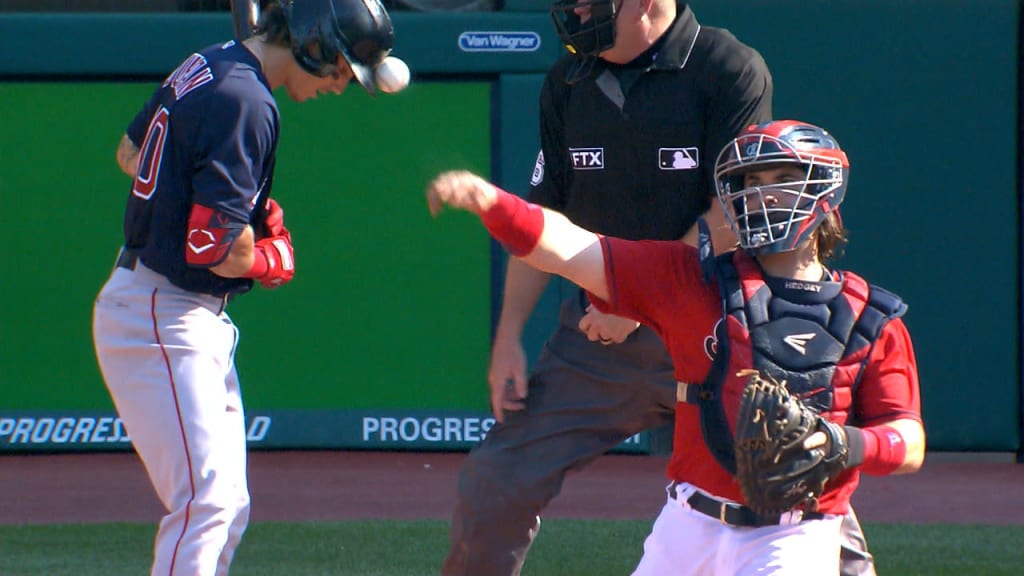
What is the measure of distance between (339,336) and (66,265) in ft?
5.28

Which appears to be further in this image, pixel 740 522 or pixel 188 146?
pixel 188 146

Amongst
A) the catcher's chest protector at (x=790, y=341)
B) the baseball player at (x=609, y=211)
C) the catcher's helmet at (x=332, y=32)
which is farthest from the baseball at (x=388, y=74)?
the catcher's chest protector at (x=790, y=341)

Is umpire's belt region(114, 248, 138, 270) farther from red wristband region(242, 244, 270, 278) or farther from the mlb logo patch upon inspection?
the mlb logo patch

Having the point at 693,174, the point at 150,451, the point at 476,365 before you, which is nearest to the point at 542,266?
the point at 693,174

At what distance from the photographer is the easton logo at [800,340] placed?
10.5ft

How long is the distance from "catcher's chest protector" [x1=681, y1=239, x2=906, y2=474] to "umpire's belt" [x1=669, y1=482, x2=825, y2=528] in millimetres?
110

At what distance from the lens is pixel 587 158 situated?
13.8ft

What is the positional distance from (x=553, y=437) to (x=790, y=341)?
114 cm

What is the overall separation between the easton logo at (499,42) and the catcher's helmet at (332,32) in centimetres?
426

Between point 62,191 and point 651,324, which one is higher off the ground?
point 651,324

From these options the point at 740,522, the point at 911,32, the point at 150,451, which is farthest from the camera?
the point at 911,32

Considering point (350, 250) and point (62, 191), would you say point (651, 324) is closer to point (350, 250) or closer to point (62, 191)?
point (350, 250)

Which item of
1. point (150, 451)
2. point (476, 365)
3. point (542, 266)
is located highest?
point (542, 266)

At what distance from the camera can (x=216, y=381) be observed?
399cm
